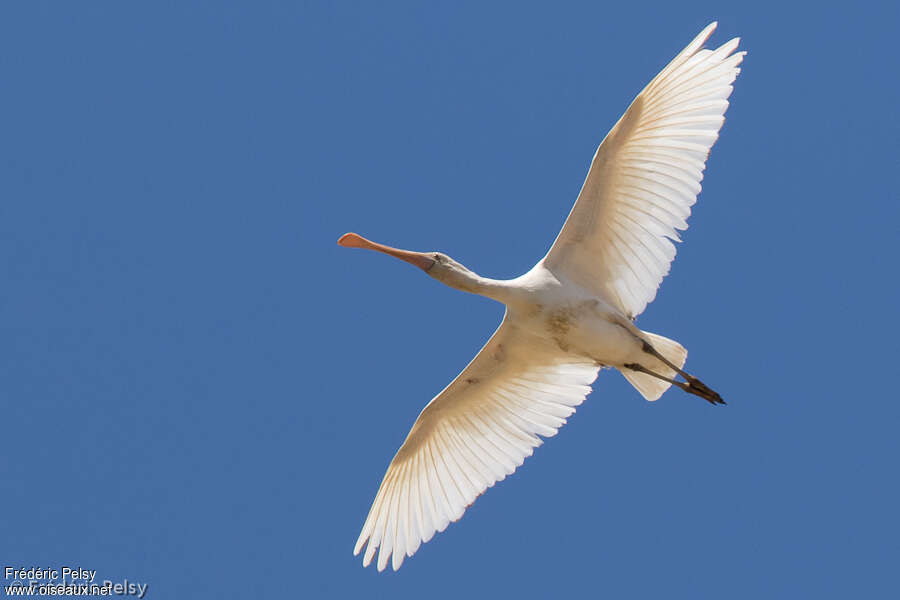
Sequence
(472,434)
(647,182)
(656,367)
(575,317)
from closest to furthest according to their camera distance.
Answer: (647,182) < (575,317) < (656,367) < (472,434)

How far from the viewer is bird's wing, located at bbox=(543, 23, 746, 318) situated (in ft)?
41.1

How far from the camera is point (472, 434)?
14.1 meters

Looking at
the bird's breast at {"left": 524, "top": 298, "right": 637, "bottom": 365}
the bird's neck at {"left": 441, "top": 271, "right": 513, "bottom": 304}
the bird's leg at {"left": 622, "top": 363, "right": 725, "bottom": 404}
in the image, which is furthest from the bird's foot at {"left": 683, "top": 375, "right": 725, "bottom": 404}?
the bird's neck at {"left": 441, "top": 271, "right": 513, "bottom": 304}

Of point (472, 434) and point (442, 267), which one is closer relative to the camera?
point (442, 267)

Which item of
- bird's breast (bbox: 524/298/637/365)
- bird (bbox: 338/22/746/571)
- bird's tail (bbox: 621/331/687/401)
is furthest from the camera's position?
bird's tail (bbox: 621/331/687/401)

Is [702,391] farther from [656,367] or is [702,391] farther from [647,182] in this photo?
[647,182]

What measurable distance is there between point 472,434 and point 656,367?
6.91 ft

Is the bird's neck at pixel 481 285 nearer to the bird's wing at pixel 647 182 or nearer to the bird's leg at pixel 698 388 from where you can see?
the bird's wing at pixel 647 182

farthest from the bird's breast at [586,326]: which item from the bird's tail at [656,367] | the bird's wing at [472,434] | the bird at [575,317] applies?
the bird's wing at [472,434]

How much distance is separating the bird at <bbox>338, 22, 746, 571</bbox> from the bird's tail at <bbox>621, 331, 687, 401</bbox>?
0.05ft

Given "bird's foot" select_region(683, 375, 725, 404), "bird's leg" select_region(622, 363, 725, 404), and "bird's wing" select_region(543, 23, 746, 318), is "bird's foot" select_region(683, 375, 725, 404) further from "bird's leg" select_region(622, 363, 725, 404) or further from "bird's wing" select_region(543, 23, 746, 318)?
"bird's wing" select_region(543, 23, 746, 318)

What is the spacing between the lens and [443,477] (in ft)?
45.9

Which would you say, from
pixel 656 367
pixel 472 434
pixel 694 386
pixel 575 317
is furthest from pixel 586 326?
pixel 472 434

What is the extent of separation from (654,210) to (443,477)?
3499 mm
